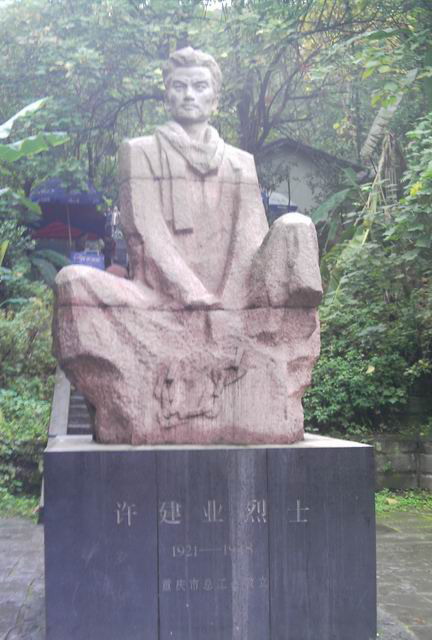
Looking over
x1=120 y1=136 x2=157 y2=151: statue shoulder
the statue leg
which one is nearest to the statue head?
x1=120 y1=136 x2=157 y2=151: statue shoulder

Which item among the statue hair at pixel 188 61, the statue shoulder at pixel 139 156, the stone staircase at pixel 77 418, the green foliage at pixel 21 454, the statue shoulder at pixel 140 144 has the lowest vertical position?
the green foliage at pixel 21 454

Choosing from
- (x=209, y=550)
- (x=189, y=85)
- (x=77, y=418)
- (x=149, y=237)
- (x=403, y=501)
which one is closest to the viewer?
(x=209, y=550)

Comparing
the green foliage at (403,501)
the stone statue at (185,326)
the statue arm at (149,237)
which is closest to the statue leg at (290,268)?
the stone statue at (185,326)

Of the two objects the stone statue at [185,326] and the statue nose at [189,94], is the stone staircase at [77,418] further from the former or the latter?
the statue nose at [189,94]

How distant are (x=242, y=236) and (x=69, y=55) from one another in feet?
29.4

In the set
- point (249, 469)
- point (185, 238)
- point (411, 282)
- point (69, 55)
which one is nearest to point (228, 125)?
point (69, 55)

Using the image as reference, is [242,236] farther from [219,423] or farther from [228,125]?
[228,125]

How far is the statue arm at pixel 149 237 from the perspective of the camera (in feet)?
15.3

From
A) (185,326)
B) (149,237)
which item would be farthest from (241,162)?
(185,326)

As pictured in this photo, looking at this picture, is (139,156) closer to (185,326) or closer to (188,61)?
(188,61)

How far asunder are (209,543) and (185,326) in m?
1.17

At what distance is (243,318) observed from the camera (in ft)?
15.2

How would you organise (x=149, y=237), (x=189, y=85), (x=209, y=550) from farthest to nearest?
1. (x=189, y=85)
2. (x=149, y=237)
3. (x=209, y=550)

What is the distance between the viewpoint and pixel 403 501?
8.85 meters
